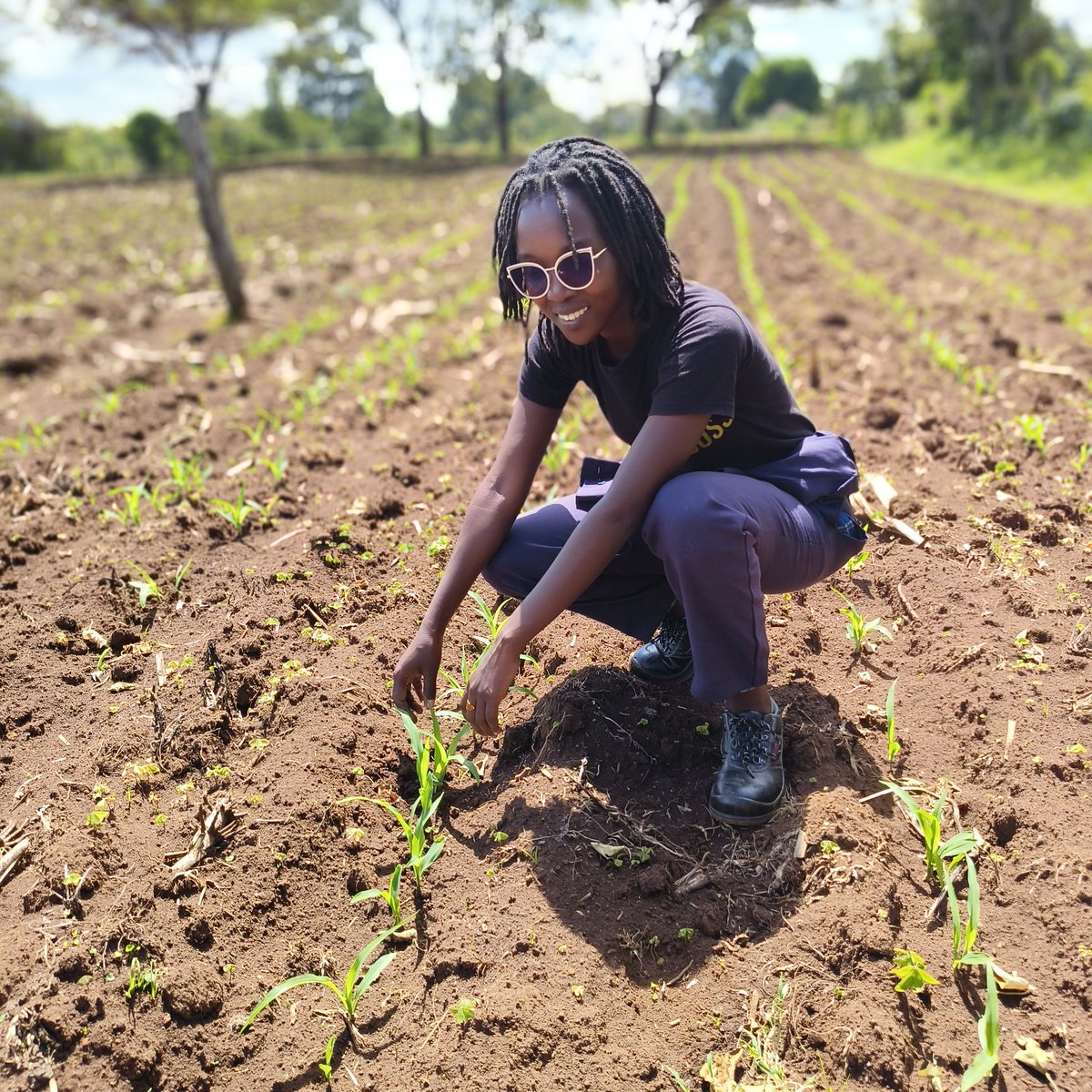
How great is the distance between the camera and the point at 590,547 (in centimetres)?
221

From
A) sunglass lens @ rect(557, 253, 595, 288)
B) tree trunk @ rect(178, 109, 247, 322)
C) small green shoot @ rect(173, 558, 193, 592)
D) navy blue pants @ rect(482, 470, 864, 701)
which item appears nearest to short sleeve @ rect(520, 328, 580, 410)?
sunglass lens @ rect(557, 253, 595, 288)

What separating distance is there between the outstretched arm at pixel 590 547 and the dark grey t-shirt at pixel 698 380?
0.19ft

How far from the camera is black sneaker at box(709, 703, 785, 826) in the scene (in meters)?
2.30

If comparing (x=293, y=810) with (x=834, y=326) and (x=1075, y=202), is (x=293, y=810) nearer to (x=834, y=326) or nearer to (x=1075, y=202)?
(x=834, y=326)

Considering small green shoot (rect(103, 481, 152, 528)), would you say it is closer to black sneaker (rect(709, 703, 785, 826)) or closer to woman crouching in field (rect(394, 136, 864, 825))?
woman crouching in field (rect(394, 136, 864, 825))

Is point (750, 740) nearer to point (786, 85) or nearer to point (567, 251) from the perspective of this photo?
point (567, 251)

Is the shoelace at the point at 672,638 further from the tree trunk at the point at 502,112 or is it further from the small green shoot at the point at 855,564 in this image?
the tree trunk at the point at 502,112

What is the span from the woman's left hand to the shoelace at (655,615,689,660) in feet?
2.43

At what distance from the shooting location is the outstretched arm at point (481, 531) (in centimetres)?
248

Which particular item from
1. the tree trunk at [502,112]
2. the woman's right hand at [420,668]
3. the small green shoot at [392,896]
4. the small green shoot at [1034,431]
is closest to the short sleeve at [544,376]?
the woman's right hand at [420,668]

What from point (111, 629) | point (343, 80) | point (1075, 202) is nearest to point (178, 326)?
point (111, 629)

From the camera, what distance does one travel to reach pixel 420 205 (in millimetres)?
18141

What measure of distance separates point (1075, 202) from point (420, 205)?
35.7 ft

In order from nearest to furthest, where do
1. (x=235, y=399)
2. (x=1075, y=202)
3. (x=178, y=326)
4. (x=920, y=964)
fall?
(x=920, y=964), (x=235, y=399), (x=178, y=326), (x=1075, y=202)
